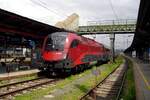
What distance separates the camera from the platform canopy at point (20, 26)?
1906 cm

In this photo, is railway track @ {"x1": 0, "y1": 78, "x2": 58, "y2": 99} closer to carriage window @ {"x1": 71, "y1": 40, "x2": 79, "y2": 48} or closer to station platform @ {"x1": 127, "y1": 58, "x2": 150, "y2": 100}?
carriage window @ {"x1": 71, "y1": 40, "x2": 79, "y2": 48}

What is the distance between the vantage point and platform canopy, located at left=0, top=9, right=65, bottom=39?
19.1 m

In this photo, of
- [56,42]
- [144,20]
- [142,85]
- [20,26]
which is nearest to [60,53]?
[56,42]

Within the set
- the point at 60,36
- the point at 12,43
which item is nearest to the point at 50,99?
the point at 60,36

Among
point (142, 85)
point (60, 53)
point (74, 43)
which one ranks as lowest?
point (142, 85)

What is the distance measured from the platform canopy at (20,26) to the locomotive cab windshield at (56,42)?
1.88 m

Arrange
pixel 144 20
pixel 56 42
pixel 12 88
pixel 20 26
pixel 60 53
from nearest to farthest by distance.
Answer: pixel 12 88, pixel 60 53, pixel 56 42, pixel 20 26, pixel 144 20

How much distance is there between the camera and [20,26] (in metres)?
22.0

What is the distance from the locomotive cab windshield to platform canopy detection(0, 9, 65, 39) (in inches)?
74.2

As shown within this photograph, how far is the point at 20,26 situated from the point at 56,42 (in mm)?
3444

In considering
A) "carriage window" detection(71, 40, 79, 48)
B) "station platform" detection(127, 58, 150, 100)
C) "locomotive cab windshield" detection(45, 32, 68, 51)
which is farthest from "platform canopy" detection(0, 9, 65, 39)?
"station platform" detection(127, 58, 150, 100)

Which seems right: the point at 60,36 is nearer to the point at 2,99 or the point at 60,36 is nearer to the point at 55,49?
the point at 55,49

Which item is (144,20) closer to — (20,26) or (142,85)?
(142,85)

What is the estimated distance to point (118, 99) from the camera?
12.8 meters
